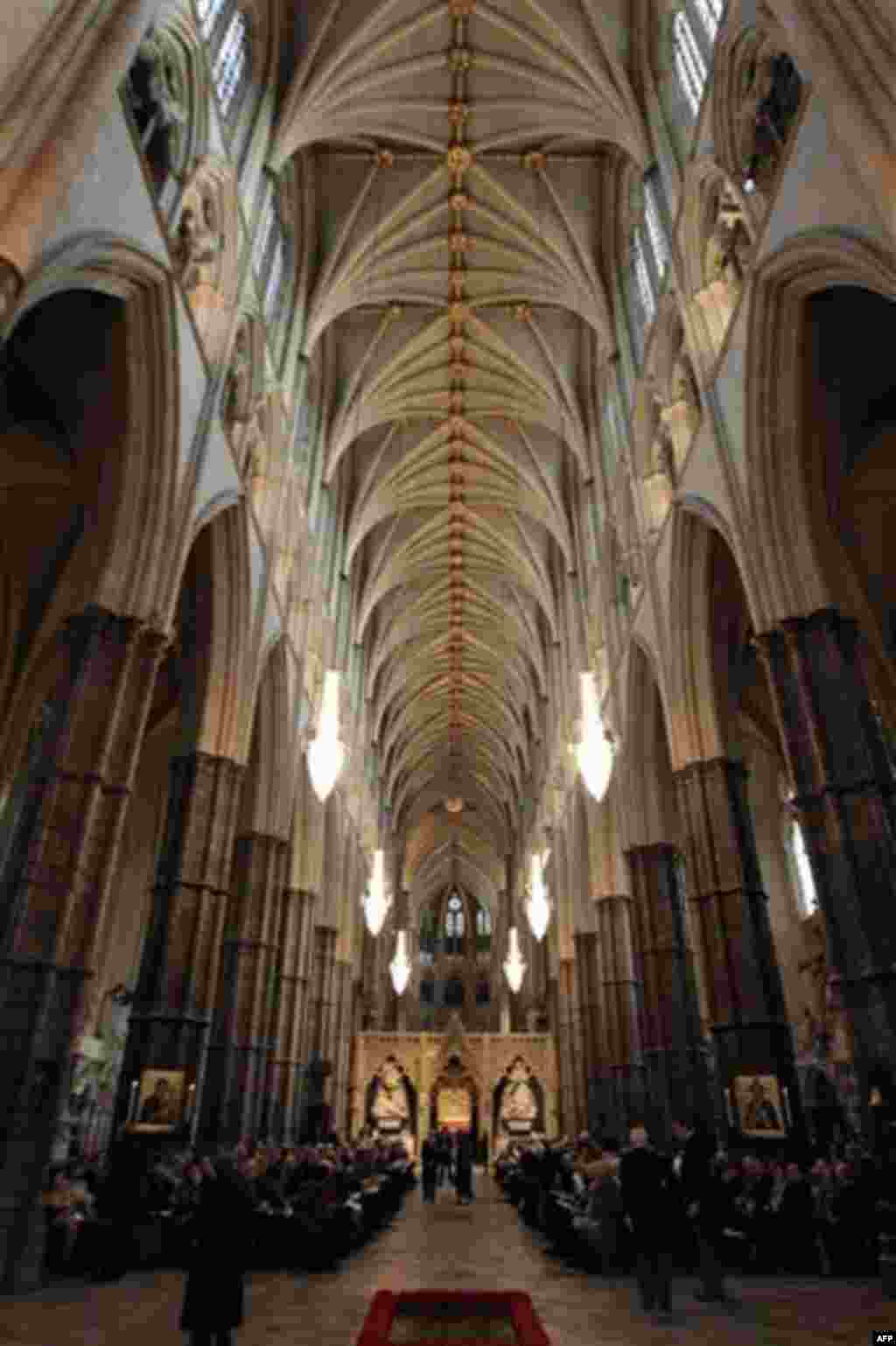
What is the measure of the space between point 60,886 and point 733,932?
8.95 metres

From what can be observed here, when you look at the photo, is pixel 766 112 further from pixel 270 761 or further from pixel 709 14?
pixel 270 761

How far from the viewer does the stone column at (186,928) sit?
11961 mm

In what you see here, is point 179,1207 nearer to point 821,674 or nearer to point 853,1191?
point 853,1191

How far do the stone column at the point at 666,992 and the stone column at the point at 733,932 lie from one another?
10.9ft

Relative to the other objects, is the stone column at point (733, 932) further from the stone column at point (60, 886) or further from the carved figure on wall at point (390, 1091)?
the carved figure on wall at point (390, 1091)

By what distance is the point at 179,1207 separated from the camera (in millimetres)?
9594

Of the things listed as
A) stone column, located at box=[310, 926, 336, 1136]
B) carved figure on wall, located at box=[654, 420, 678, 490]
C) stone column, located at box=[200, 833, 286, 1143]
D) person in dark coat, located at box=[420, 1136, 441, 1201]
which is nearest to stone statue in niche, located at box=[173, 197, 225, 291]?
carved figure on wall, located at box=[654, 420, 678, 490]

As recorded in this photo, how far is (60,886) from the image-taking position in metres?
9.13

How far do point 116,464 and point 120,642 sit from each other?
2.58 meters

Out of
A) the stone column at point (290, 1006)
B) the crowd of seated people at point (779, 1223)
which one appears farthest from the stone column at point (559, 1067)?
the crowd of seated people at point (779, 1223)

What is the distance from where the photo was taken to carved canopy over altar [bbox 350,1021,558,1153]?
3481 cm

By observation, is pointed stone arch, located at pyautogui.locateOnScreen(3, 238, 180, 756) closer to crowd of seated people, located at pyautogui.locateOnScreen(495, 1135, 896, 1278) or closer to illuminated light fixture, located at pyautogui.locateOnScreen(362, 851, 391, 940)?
crowd of seated people, located at pyautogui.locateOnScreen(495, 1135, 896, 1278)

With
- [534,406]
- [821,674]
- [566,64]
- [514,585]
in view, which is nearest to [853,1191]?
[821,674]

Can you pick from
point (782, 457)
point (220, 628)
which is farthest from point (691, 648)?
point (220, 628)
